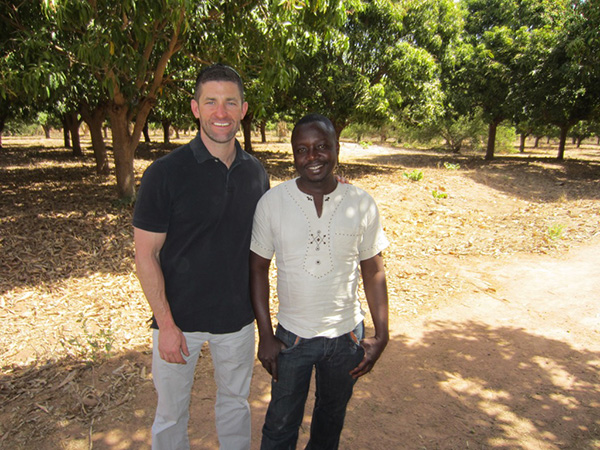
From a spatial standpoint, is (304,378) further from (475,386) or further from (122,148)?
(122,148)

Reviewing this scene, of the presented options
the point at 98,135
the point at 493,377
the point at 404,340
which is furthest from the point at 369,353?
the point at 98,135

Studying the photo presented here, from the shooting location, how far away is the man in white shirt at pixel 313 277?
212 centimetres

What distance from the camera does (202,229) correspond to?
2.14 meters

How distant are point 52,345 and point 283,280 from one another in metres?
3.20

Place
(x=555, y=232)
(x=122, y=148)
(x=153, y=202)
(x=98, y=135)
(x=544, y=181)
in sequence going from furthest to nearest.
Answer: (x=544, y=181)
(x=98, y=135)
(x=122, y=148)
(x=555, y=232)
(x=153, y=202)

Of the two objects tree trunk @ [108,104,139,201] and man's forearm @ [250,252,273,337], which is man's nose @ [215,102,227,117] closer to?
man's forearm @ [250,252,273,337]

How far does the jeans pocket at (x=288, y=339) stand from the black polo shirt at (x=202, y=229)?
0.25 metres

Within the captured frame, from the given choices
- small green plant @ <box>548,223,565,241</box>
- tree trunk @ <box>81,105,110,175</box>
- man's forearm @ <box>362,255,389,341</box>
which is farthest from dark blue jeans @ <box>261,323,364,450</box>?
tree trunk @ <box>81,105,110,175</box>

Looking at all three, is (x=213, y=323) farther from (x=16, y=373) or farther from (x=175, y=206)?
(x=16, y=373)

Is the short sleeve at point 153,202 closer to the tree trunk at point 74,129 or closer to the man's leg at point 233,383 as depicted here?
the man's leg at point 233,383

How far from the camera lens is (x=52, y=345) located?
4109 mm

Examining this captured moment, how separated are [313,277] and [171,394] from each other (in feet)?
3.42

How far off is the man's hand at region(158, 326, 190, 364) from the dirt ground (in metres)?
1.19

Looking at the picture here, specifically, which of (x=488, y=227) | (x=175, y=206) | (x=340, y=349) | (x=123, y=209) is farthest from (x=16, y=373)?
(x=488, y=227)
